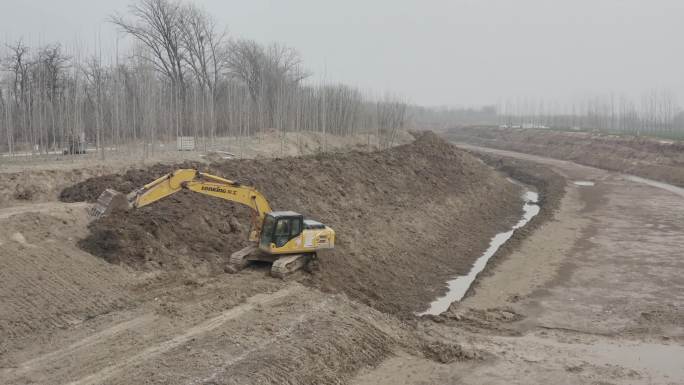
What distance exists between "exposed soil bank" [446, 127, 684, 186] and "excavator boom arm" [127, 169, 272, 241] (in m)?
37.5

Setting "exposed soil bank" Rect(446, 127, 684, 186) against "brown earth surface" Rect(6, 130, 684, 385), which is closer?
"brown earth surface" Rect(6, 130, 684, 385)

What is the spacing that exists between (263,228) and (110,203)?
3.83 meters

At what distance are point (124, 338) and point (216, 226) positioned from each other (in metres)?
6.86

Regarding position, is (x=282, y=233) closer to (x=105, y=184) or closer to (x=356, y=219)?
(x=105, y=184)

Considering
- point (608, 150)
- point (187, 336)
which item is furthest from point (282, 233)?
point (608, 150)

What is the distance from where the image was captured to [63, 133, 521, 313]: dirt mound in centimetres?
1520

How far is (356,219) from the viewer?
893 inches

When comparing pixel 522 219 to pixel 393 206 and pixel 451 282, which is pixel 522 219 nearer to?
pixel 393 206

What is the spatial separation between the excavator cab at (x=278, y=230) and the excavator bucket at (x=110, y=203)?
136 inches

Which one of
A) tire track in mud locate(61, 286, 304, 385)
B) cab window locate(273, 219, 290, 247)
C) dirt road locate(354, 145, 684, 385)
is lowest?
dirt road locate(354, 145, 684, 385)

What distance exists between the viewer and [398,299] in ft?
54.1

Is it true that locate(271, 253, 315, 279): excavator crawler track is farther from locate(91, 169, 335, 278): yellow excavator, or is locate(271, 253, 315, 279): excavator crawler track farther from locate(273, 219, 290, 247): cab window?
locate(273, 219, 290, 247): cab window

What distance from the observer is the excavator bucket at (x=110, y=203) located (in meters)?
13.3

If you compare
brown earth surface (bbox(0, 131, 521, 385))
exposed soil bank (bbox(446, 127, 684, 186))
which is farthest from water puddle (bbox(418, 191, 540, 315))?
exposed soil bank (bbox(446, 127, 684, 186))
